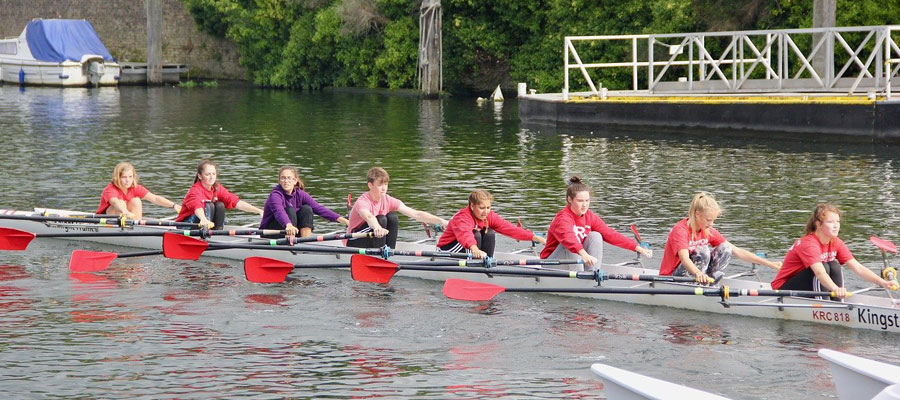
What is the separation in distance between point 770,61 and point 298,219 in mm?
20356

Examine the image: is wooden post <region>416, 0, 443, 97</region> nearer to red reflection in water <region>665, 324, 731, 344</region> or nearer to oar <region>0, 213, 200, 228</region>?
oar <region>0, 213, 200, 228</region>

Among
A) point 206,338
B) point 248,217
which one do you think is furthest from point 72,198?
point 206,338

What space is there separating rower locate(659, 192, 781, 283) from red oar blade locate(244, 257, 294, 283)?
398 cm

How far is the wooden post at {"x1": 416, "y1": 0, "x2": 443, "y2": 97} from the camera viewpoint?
143ft

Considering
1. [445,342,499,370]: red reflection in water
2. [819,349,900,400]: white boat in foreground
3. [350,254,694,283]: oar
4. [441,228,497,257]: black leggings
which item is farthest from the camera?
[441,228,497,257]: black leggings

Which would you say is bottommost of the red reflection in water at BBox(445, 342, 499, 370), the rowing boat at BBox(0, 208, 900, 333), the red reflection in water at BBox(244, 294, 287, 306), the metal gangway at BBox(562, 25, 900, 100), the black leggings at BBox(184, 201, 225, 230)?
the red reflection in water at BBox(445, 342, 499, 370)

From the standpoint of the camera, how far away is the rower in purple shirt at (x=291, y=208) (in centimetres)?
1448

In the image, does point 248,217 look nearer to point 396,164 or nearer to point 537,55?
point 396,164

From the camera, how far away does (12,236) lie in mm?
15047

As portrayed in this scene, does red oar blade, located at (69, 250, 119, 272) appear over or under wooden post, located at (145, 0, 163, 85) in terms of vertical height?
under

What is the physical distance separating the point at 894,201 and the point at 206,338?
437 inches

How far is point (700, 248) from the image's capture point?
12.0 meters

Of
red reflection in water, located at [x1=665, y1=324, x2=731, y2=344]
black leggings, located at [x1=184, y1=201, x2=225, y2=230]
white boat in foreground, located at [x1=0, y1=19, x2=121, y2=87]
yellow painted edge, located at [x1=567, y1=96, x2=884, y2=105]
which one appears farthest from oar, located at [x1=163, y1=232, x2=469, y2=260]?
white boat in foreground, located at [x1=0, y1=19, x2=121, y2=87]

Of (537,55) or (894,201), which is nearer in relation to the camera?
(894,201)
